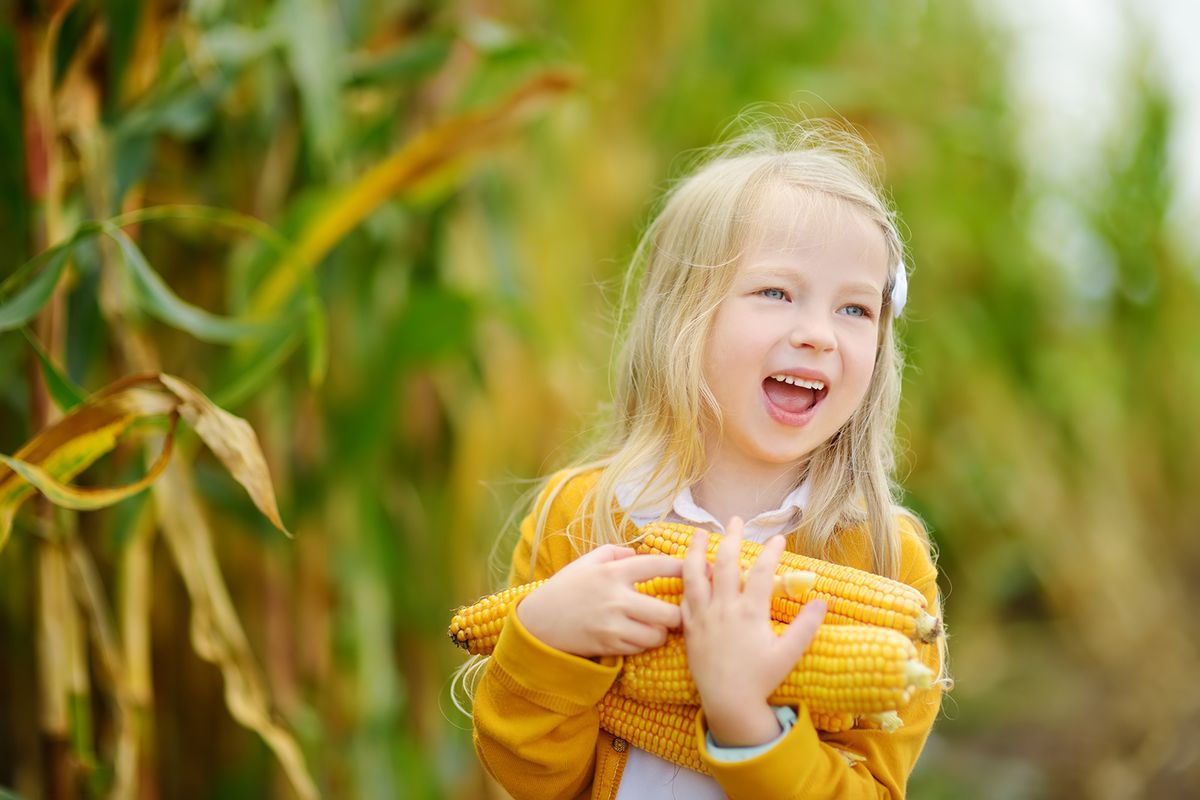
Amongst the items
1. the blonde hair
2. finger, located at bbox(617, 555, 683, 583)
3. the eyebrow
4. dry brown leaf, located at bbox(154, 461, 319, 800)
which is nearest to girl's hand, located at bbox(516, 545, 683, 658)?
finger, located at bbox(617, 555, 683, 583)

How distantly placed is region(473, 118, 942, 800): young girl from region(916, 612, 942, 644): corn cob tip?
0.07 m

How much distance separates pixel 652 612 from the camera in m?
0.81

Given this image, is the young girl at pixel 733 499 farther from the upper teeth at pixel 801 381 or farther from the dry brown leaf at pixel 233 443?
the dry brown leaf at pixel 233 443

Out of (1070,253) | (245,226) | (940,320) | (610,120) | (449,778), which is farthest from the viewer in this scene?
(1070,253)

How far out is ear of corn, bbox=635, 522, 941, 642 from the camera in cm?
79

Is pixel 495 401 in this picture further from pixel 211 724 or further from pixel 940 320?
pixel 940 320

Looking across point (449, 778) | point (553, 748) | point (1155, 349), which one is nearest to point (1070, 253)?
point (1155, 349)

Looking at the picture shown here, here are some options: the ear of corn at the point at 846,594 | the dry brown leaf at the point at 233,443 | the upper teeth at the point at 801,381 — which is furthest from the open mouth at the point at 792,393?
the dry brown leaf at the point at 233,443

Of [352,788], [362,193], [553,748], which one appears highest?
[362,193]

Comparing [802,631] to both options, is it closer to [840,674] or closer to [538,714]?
[840,674]

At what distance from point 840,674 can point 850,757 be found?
0.11 m

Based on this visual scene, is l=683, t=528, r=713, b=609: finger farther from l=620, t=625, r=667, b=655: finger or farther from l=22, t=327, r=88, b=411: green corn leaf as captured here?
l=22, t=327, r=88, b=411: green corn leaf

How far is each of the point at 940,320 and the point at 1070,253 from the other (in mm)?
709

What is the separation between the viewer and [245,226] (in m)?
1.23
